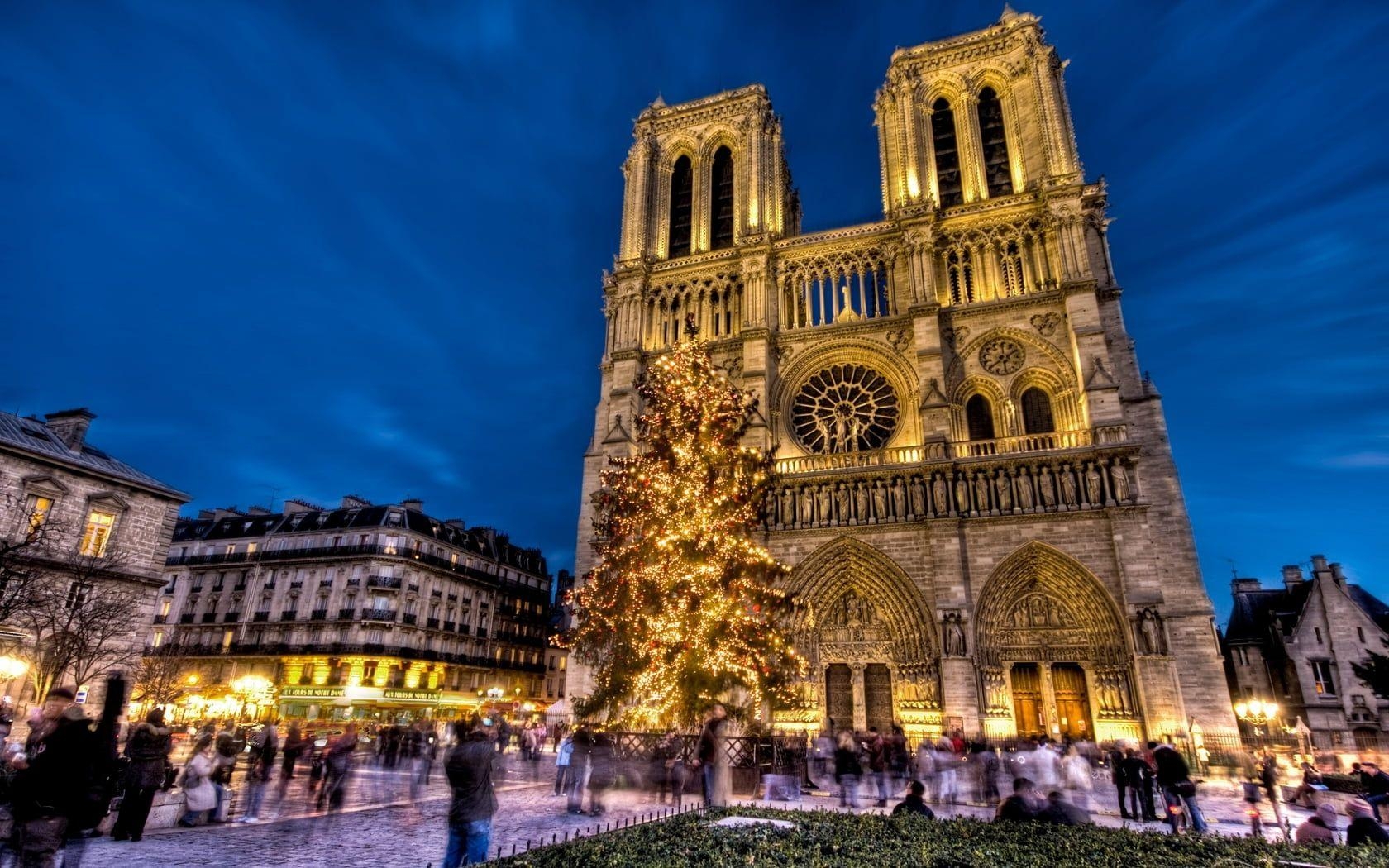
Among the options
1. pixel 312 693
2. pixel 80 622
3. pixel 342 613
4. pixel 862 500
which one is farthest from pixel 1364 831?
pixel 342 613

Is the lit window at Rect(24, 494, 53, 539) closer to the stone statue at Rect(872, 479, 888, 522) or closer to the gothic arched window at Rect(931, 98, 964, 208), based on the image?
the stone statue at Rect(872, 479, 888, 522)

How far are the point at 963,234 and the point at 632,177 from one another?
48.6 ft

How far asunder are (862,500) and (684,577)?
35.2 ft

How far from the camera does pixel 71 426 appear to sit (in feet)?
73.2

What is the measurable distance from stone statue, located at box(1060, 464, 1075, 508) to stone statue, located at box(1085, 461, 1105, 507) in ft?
1.28

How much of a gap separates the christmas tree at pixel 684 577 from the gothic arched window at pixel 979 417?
1142 centimetres

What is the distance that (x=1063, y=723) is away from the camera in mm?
21406

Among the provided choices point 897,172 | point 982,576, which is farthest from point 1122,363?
point 897,172

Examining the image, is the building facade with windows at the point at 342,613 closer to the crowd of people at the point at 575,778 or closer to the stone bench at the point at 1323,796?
the crowd of people at the point at 575,778

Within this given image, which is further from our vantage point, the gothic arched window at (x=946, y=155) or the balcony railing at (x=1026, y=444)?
the gothic arched window at (x=946, y=155)

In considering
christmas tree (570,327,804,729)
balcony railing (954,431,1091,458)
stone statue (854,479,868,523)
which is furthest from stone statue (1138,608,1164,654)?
christmas tree (570,327,804,729)

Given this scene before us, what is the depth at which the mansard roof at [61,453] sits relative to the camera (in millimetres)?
19875

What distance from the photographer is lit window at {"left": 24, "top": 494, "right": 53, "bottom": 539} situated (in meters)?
19.6

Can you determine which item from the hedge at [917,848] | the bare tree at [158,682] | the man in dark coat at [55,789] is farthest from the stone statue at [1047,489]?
the bare tree at [158,682]
